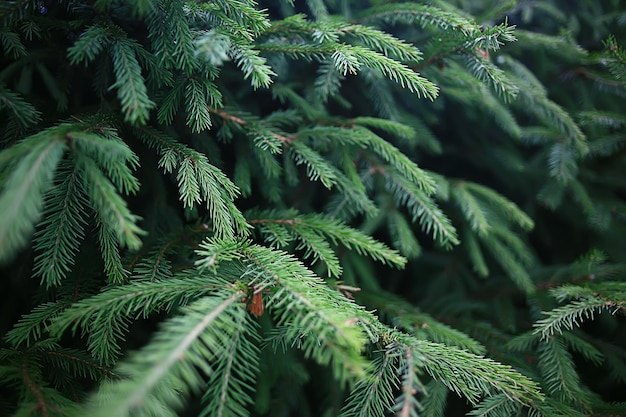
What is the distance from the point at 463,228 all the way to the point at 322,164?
2.36ft

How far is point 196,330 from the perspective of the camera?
23.5 inches

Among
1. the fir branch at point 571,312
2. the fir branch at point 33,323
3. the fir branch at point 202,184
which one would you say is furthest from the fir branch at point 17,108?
the fir branch at point 571,312

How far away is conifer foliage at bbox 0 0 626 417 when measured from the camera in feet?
2.22

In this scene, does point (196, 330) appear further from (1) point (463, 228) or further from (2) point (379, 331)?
(1) point (463, 228)

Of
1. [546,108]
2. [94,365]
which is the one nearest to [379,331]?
[94,365]

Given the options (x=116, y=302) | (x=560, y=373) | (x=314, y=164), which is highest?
(x=314, y=164)

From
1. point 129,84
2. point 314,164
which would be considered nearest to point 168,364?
point 129,84

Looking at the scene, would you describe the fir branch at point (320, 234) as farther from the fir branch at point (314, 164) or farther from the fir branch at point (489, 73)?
the fir branch at point (489, 73)

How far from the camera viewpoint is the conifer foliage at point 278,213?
0.68 meters

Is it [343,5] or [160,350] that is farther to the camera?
[343,5]

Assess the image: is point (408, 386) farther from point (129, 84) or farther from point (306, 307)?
point (129, 84)

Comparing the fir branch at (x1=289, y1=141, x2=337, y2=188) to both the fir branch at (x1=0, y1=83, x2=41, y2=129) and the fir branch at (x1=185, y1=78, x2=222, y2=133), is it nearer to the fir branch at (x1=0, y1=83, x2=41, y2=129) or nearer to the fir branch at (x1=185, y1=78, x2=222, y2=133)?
the fir branch at (x1=185, y1=78, x2=222, y2=133)

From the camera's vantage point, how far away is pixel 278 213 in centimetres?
102

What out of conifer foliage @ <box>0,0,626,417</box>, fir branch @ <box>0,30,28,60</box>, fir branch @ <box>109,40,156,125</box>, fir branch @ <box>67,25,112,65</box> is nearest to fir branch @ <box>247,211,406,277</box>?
conifer foliage @ <box>0,0,626,417</box>
